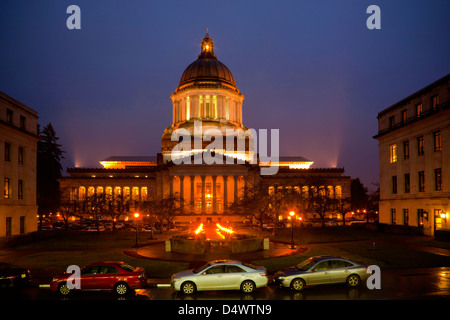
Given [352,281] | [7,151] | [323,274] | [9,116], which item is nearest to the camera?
[323,274]

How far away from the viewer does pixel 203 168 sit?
94.0m

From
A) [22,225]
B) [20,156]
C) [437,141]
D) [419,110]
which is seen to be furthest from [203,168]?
[437,141]

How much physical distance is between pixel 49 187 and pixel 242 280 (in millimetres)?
75762

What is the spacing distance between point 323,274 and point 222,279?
499cm

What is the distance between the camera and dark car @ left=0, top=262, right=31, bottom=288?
66.0 feet

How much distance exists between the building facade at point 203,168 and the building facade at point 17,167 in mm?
24629

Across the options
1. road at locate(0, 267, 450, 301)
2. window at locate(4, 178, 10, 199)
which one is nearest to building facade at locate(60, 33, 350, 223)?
window at locate(4, 178, 10, 199)

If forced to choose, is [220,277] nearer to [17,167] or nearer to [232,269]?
[232,269]

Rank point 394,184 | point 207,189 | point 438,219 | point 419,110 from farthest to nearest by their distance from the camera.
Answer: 1. point 207,189
2. point 394,184
3. point 419,110
4. point 438,219

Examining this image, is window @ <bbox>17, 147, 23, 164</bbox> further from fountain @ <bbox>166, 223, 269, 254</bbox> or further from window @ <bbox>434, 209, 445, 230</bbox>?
window @ <bbox>434, 209, 445, 230</bbox>

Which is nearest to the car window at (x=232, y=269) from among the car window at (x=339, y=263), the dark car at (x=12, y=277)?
the car window at (x=339, y=263)

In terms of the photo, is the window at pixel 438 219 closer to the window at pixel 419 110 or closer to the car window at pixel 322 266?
the window at pixel 419 110

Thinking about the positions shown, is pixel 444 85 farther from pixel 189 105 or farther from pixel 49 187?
pixel 189 105

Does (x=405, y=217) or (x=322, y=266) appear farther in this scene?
(x=405, y=217)
